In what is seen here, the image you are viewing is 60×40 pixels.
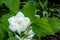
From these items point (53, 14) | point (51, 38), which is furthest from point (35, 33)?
point (53, 14)

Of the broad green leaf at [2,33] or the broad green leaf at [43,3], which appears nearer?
the broad green leaf at [2,33]

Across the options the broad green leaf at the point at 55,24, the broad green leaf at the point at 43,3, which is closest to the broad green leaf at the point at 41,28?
the broad green leaf at the point at 55,24

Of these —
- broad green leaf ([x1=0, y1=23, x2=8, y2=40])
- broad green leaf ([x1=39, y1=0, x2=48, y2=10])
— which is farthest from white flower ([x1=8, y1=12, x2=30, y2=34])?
broad green leaf ([x1=39, y1=0, x2=48, y2=10])

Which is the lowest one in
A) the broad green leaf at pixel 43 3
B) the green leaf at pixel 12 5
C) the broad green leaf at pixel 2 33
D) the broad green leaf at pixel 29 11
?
the broad green leaf at pixel 43 3

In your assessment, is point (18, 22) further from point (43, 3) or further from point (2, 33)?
point (43, 3)

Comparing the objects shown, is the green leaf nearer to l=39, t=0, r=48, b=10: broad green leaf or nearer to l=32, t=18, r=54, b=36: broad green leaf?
l=32, t=18, r=54, b=36: broad green leaf

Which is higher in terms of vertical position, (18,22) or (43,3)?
(18,22)

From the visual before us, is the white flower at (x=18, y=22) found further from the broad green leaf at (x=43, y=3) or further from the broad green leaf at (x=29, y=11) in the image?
the broad green leaf at (x=43, y=3)

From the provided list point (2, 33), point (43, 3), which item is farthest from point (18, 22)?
point (43, 3)
